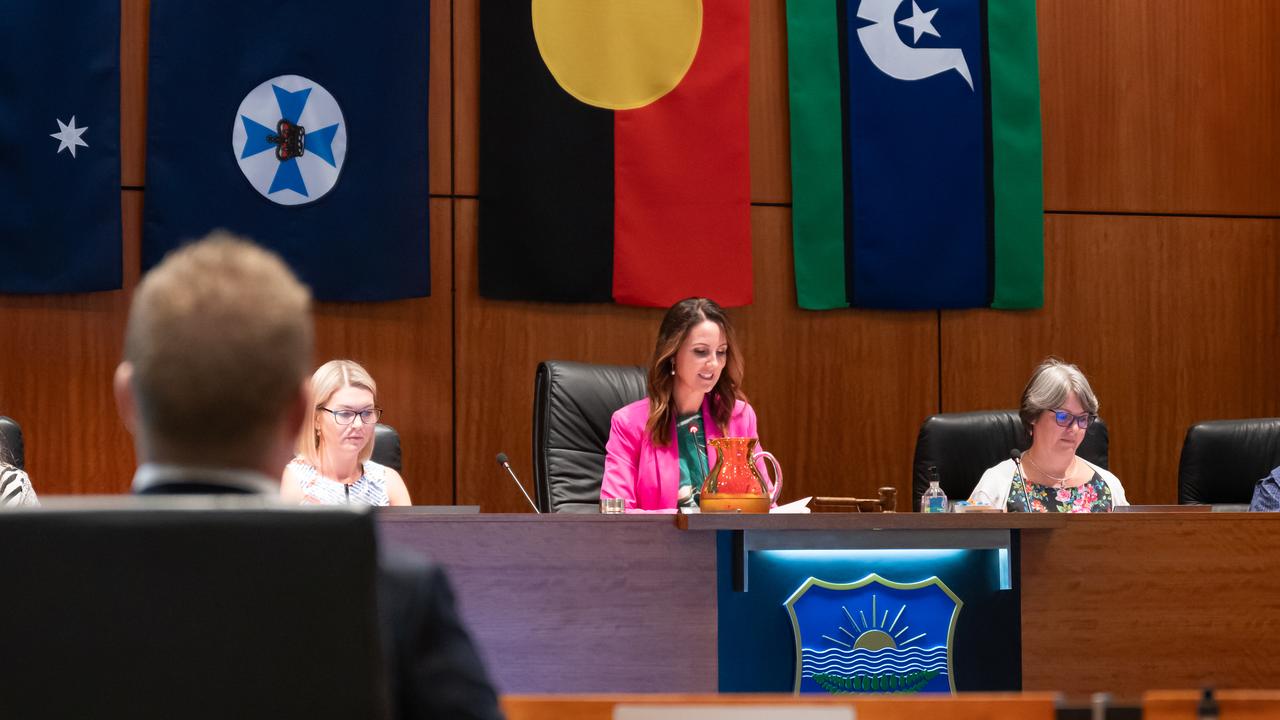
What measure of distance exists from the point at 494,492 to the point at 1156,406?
2467 millimetres

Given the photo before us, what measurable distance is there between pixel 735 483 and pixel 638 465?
30.4 inches

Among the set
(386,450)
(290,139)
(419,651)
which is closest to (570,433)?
(386,450)

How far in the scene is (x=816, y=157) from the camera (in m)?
4.57

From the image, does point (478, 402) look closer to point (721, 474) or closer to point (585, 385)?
point (585, 385)

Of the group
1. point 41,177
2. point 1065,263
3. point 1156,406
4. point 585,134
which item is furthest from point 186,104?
point 1156,406

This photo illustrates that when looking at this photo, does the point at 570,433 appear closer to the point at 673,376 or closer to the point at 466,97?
the point at 673,376

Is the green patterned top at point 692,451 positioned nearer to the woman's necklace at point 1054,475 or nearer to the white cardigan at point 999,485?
the white cardigan at point 999,485

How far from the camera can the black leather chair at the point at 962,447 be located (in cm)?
354

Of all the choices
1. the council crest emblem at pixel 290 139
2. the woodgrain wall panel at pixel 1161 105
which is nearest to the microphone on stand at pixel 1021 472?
the woodgrain wall panel at pixel 1161 105

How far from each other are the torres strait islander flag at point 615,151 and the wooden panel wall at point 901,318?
0.33 feet

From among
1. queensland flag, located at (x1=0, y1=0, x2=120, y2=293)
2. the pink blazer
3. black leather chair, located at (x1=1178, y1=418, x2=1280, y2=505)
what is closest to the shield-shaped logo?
the pink blazer

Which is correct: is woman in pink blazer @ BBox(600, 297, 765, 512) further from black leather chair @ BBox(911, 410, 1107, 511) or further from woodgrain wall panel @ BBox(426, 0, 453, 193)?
woodgrain wall panel @ BBox(426, 0, 453, 193)

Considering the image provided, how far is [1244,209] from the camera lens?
16.1 feet

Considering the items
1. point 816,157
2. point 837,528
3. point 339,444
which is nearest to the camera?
point 837,528
